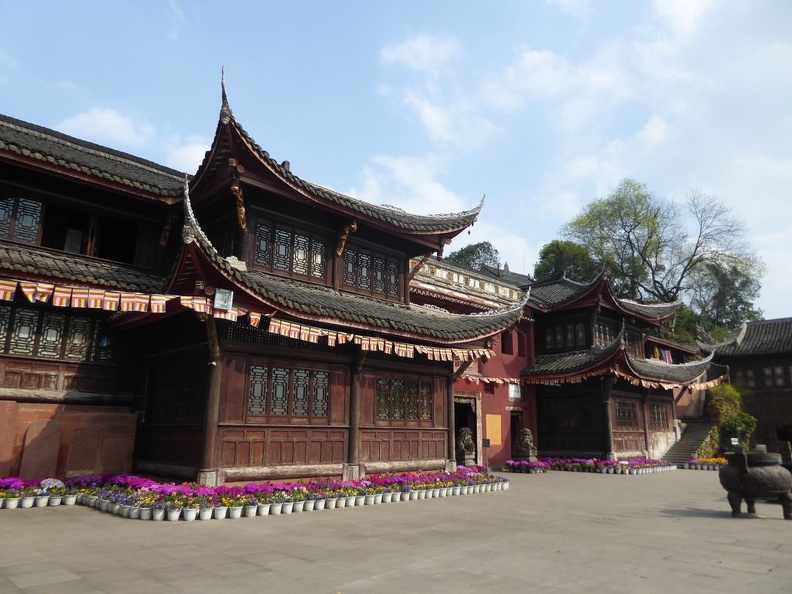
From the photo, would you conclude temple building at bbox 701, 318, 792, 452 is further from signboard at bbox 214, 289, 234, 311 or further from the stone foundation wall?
the stone foundation wall

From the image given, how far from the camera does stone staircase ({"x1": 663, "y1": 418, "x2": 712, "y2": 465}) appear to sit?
25.2 meters

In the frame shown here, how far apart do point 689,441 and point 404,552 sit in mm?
24669

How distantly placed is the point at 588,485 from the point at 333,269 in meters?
9.37

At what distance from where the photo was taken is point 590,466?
20.8 meters

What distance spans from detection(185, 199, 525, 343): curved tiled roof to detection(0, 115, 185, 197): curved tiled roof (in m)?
3.10

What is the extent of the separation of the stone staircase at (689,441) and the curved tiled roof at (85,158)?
898 inches

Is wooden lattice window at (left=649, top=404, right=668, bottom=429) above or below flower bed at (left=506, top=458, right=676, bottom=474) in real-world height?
above

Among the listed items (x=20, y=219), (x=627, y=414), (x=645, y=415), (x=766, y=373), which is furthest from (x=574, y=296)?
(x=20, y=219)

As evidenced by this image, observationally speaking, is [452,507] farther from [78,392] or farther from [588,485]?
[78,392]

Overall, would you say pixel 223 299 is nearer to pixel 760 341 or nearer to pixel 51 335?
pixel 51 335

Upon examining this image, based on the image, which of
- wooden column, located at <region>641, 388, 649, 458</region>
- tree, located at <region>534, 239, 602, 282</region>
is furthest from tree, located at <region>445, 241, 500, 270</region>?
wooden column, located at <region>641, 388, 649, 458</region>

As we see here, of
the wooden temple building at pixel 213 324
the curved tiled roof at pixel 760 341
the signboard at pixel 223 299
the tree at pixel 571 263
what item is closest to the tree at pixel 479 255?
the tree at pixel 571 263

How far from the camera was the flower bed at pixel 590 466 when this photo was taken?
66.5 feet

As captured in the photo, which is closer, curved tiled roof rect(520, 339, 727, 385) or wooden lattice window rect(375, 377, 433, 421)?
wooden lattice window rect(375, 377, 433, 421)
